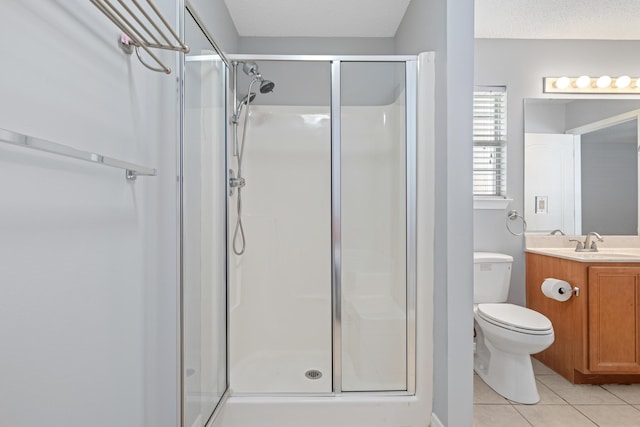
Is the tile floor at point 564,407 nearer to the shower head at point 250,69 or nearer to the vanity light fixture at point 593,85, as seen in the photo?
the vanity light fixture at point 593,85

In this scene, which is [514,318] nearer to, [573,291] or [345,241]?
[573,291]

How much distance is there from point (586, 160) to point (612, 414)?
6.00 feet

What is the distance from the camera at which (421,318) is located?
6.18 ft

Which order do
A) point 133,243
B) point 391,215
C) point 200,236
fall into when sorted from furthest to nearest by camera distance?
1. point 391,215
2. point 200,236
3. point 133,243

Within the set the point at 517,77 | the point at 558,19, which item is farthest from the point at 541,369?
the point at 558,19

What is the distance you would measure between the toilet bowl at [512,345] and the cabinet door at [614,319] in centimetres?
40

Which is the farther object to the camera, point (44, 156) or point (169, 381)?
point (169, 381)

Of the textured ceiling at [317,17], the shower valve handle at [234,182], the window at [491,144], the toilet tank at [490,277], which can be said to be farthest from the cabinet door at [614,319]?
the shower valve handle at [234,182]

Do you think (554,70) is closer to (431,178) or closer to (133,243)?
(431,178)

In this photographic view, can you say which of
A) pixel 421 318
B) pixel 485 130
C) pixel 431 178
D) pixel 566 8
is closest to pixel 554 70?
pixel 566 8

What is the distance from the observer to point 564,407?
6.91ft

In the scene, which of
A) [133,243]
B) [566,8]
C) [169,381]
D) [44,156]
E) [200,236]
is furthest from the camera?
[566,8]

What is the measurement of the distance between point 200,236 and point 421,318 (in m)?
1.20

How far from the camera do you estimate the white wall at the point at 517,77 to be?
9.13 ft
